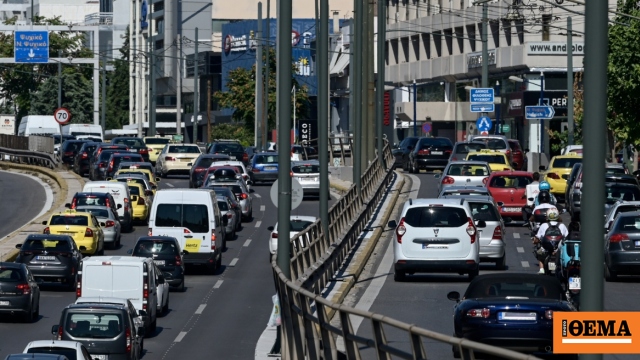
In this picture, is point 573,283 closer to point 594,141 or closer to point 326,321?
point 326,321

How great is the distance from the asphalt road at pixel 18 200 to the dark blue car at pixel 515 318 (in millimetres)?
35355

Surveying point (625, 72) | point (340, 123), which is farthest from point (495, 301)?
point (340, 123)

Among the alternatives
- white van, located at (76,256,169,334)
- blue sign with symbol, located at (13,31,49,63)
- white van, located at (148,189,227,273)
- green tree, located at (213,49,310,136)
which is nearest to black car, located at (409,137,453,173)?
white van, located at (148,189,227,273)

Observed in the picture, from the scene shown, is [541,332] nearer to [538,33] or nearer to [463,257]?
[463,257]

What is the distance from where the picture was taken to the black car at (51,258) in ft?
126

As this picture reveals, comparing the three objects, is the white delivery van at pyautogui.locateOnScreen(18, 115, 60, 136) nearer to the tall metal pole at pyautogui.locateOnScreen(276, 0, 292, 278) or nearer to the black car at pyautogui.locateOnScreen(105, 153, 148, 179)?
the black car at pyautogui.locateOnScreen(105, 153, 148, 179)

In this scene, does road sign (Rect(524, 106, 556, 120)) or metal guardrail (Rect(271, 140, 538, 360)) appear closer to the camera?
metal guardrail (Rect(271, 140, 538, 360))

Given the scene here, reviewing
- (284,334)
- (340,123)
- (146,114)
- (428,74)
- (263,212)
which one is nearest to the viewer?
(284,334)

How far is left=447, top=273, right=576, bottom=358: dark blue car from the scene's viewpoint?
18141mm

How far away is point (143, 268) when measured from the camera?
32656 mm

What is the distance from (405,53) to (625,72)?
63.5 meters

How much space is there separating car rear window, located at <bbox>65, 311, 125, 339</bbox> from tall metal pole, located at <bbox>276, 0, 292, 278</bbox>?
252 inches

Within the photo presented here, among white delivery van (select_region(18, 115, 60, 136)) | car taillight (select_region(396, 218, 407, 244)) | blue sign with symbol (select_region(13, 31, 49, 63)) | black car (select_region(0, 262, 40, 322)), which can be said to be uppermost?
blue sign with symbol (select_region(13, 31, 49, 63))

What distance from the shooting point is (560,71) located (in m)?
81.9
